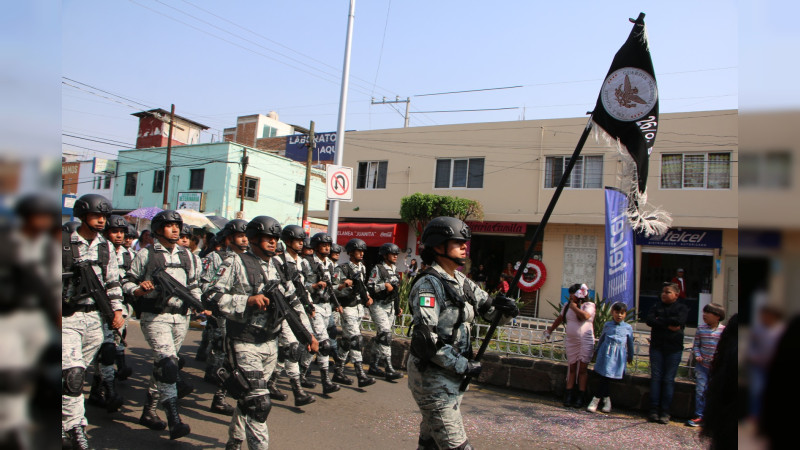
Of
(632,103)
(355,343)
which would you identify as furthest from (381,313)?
(632,103)

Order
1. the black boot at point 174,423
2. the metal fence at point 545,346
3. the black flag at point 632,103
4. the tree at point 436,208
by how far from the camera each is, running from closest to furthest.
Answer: the black flag at point 632,103 < the black boot at point 174,423 < the metal fence at point 545,346 < the tree at point 436,208

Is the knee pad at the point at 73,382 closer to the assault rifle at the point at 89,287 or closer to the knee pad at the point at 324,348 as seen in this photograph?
the assault rifle at the point at 89,287

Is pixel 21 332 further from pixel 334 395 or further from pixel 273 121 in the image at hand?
pixel 273 121

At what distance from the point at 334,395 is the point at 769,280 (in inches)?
264

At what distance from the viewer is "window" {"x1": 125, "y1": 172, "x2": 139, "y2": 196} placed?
32188 mm

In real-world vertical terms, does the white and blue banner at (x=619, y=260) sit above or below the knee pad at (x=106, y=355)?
above

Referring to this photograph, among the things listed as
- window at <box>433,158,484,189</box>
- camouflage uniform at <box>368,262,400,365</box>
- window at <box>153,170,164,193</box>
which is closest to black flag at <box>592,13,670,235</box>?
camouflage uniform at <box>368,262,400,365</box>

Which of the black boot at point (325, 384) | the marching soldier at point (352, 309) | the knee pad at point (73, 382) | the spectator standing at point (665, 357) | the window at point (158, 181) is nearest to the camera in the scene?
the knee pad at point (73, 382)

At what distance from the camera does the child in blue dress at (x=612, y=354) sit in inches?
263

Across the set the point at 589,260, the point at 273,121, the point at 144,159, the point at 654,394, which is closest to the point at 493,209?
the point at 589,260

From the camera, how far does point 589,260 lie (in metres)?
17.5

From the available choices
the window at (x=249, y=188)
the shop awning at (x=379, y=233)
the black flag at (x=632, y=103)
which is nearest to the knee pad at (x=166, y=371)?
the black flag at (x=632, y=103)

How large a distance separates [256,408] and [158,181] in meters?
30.7

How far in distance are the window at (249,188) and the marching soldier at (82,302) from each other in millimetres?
25122
